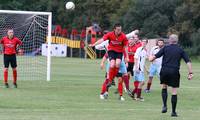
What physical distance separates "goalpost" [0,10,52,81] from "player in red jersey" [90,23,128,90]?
8.71 metres

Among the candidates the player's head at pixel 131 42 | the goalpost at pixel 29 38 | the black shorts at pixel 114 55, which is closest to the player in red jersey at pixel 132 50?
the player's head at pixel 131 42

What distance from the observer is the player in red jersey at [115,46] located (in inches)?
779

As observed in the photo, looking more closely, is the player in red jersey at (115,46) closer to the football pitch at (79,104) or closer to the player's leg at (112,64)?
the player's leg at (112,64)

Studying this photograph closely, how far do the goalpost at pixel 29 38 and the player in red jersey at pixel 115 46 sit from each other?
343 inches

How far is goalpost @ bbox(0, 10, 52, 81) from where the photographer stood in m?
30.7

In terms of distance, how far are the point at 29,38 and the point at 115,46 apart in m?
18.5

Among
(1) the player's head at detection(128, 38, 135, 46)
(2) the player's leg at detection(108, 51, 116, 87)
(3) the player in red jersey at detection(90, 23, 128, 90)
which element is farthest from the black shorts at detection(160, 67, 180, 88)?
(1) the player's head at detection(128, 38, 135, 46)

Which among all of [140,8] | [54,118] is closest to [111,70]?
[54,118]

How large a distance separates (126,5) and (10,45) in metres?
59.6

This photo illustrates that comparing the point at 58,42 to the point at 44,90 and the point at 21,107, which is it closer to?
the point at 44,90

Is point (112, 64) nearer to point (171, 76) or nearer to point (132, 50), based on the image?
point (132, 50)

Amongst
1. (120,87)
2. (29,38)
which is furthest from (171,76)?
(29,38)

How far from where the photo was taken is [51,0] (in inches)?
3504

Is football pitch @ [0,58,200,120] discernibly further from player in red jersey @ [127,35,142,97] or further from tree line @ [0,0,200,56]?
tree line @ [0,0,200,56]
